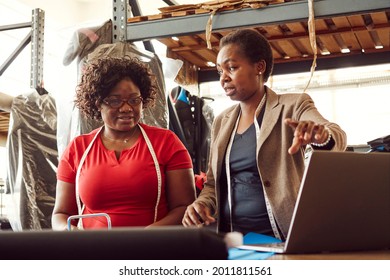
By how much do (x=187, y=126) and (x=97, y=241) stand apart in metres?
2.99

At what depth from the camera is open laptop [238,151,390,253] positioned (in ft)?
3.20

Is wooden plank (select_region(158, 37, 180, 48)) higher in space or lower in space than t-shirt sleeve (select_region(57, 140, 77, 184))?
higher

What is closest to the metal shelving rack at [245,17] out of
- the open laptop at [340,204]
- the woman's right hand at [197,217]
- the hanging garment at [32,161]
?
the hanging garment at [32,161]

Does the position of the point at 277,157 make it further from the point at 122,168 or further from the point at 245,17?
the point at 245,17

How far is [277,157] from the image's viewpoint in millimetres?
1761

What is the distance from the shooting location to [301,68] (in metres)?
3.84

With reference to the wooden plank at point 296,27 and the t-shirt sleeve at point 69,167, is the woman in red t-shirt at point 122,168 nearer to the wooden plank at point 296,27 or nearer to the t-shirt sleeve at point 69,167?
the t-shirt sleeve at point 69,167

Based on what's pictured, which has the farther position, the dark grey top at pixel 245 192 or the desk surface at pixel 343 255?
the dark grey top at pixel 245 192

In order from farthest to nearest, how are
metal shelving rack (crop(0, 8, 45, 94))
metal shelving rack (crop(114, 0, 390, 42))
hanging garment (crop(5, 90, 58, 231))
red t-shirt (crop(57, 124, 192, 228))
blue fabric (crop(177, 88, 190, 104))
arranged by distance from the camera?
blue fabric (crop(177, 88, 190, 104)) → metal shelving rack (crop(0, 8, 45, 94)) → hanging garment (crop(5, 90, 58, 231)) → metal shelving rack (crop(114, 0, 390, 42)) → red t-shirt (crop(57, 124, 192, 228))

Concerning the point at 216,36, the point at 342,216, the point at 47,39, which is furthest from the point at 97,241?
the point at 47,39

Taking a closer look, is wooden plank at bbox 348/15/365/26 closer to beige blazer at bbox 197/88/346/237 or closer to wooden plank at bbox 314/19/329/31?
wooden plank at bbox 314/19/329/31

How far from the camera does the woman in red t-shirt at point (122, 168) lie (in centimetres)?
190

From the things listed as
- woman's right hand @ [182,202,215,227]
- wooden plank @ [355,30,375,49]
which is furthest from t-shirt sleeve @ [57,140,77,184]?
wooden plank @ [355,30,375,49]

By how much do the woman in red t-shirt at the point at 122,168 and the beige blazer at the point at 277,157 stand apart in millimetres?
168
